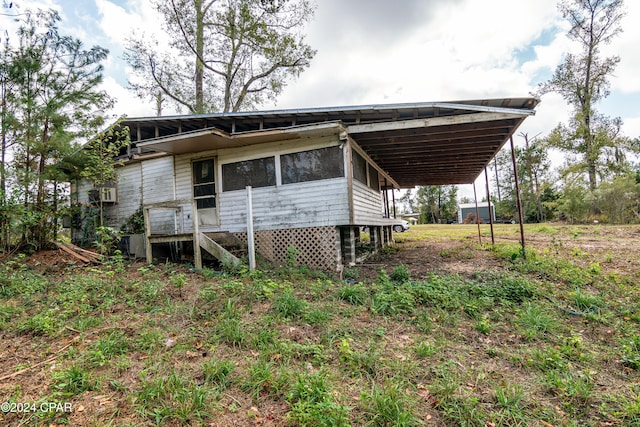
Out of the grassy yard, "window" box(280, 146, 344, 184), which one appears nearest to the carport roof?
"window" box(280, 146, 344, 184)

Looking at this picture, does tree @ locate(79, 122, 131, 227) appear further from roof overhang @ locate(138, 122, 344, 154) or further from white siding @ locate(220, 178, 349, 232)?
white siding @ locate(220, 178, 349, 232)

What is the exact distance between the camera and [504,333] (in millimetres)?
3494

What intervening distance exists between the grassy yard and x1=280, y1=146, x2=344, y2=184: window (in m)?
2.72

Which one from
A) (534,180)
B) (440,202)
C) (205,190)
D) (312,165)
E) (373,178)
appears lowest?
(205,190)

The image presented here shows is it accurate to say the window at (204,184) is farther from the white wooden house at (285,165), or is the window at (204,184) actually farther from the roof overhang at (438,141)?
the roof overhang at (438,141)

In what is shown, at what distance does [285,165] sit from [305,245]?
2.01 m

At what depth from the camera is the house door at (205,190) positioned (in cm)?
808

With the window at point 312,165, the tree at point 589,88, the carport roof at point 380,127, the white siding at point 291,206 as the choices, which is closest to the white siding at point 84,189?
the carport roof at point 380,127

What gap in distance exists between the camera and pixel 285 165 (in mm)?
7230

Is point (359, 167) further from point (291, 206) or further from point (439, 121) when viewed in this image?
point (439, 121)

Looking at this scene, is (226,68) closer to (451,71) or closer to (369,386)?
(451,71)

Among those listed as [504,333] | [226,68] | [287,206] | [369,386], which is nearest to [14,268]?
[287,206]

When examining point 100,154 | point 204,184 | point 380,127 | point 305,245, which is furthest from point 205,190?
point 380,127

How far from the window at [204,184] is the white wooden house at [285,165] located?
28 millimetres
